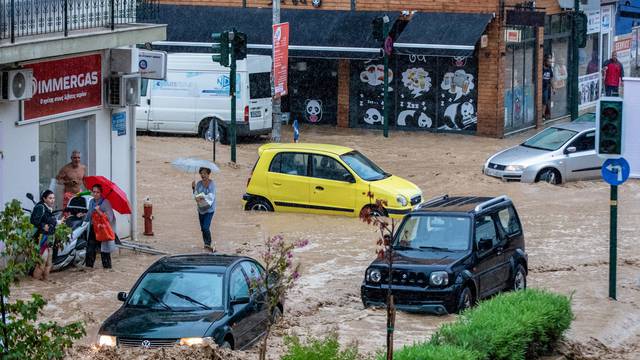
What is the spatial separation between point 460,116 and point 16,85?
20.2m

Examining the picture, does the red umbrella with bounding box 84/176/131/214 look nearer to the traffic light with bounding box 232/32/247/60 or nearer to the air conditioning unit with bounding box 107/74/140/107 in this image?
the air conditioning unit with bounding box 107/74/140/107

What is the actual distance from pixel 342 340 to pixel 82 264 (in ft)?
20.9

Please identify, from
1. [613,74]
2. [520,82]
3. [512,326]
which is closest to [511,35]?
[520,82]

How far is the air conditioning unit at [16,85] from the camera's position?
1889 centimetres

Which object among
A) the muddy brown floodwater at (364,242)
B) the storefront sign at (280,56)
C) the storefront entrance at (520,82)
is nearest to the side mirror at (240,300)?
the muddy brown floodwater at (364,242)

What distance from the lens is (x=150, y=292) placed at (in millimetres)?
15398

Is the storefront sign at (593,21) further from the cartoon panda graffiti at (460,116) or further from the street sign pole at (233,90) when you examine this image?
the street sign pole at (233,90)

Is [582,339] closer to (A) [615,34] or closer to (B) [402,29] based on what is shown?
(B) [402,29]

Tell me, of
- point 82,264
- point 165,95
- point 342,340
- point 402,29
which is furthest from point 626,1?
point 342,340

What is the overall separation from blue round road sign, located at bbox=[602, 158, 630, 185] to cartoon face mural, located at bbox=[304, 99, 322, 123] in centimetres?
2052

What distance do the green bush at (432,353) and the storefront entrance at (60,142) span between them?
1109 cm

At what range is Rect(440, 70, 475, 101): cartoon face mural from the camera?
37188mm

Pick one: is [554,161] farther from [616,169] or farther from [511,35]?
[616,169]

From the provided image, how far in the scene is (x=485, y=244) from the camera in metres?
18.3
